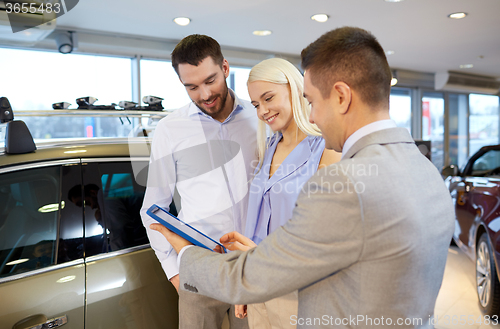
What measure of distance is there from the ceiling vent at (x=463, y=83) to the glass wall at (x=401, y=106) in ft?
2.29

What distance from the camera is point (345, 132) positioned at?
89cm

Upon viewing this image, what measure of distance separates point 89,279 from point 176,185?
551 mm

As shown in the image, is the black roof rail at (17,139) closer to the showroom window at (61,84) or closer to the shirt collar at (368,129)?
the shirt collar at (368,129)

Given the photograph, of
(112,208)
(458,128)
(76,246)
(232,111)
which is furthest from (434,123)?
(76,246)

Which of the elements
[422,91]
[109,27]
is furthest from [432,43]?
[109,27]

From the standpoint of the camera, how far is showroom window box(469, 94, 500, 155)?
10.7 metres

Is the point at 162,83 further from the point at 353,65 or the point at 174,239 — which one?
the point at 353,65

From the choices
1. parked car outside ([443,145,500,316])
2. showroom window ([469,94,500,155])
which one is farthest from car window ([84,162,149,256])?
showroom window ([469,94,500,155])

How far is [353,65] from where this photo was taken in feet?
2.84

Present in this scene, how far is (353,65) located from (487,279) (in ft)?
9.04

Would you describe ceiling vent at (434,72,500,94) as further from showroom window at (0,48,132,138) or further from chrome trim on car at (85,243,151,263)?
chrome trim on car at (85,243,151,263)

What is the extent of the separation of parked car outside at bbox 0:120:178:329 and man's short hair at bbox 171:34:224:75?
51cm

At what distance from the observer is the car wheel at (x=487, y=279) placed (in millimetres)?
2729

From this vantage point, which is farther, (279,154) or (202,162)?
(202,162)
